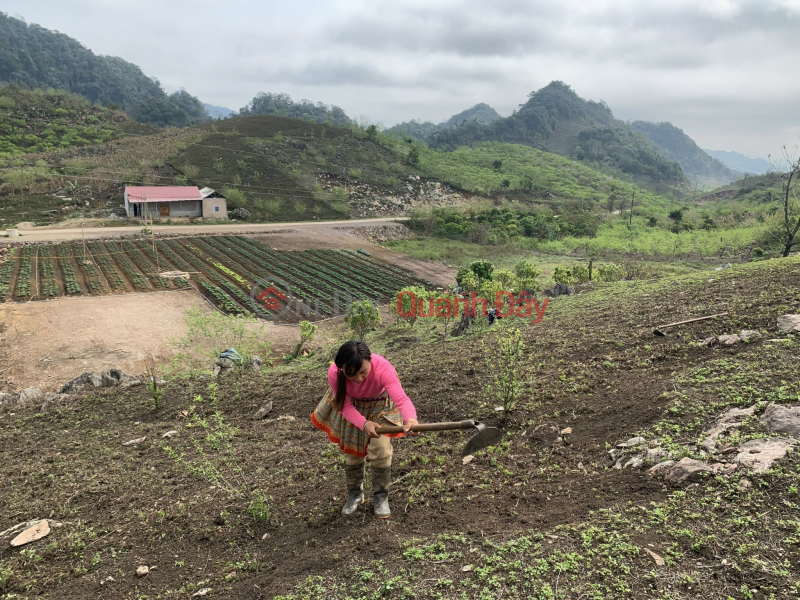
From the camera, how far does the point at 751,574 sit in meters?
2.47

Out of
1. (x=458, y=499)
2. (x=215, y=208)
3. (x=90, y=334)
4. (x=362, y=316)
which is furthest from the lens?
(x=215, y=208)

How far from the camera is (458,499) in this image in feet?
12.3

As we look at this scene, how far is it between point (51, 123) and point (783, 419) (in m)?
66.3

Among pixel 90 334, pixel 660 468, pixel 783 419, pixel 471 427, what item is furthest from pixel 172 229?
pixel 783 419

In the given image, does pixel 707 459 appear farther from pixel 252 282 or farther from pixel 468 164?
pixel 468 164

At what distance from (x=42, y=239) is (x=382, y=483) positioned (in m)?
29.4

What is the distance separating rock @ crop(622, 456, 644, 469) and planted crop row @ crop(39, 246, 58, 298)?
62.4 ft

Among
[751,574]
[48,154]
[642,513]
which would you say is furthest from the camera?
[48,154]

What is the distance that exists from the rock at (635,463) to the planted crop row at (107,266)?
19.0 m

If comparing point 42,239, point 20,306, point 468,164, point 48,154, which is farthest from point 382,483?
point 468,164

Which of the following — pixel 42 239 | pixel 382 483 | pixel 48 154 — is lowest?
pixel 382 483

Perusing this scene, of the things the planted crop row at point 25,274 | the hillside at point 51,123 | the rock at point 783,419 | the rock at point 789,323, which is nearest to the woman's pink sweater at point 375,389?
the rock at point 783,419

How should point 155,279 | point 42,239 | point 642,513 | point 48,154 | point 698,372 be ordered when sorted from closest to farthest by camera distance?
point 642,513
point 698,372
point 155,279
point 42,239
point 48,154

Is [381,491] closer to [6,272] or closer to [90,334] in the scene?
[90,334]
